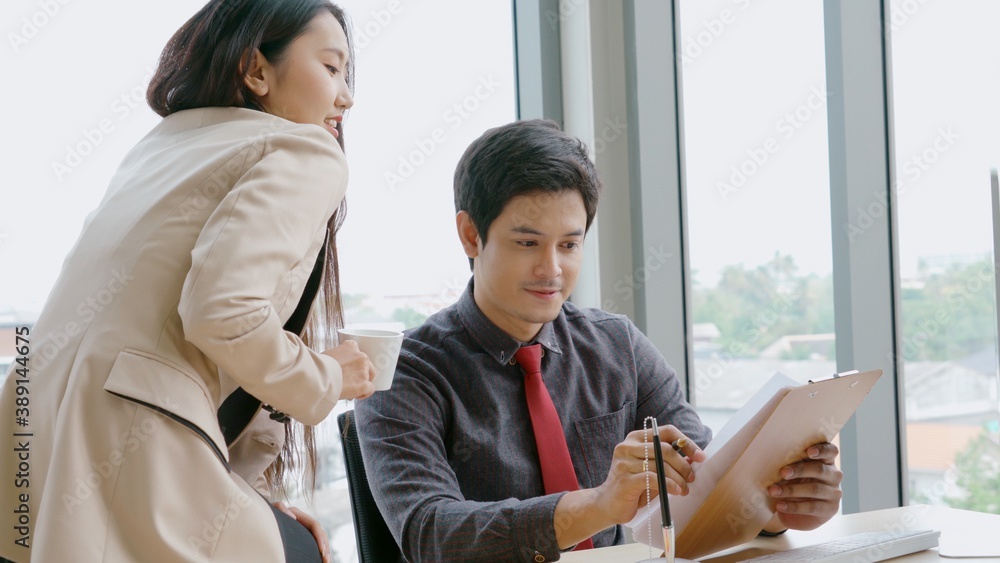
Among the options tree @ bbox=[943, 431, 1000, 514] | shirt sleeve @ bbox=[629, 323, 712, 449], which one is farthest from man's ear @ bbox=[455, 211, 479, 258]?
tree @ bbox=[943, 431, 1000, 514]

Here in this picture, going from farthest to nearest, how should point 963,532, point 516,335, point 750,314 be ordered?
point 750,314 → point 516,335 → point 963,532

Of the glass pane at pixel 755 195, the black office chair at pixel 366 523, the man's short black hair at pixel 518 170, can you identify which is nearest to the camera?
the black office chair at pixel 366 523

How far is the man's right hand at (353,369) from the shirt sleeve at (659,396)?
2.37ft

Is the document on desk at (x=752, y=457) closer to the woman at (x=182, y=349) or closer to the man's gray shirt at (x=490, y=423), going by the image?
the man's gray shirt at (x=490, y=423)

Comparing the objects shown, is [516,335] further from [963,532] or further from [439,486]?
[963,532]

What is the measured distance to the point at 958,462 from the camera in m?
1.95

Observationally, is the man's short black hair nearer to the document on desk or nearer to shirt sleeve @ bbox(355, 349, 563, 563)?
shirt sleeve @ bbox(355, 349, 563, 563)

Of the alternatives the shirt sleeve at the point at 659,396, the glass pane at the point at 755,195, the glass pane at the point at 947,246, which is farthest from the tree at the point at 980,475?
the shirt sleeve at the point at 659,396

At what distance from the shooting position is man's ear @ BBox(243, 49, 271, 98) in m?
1.23

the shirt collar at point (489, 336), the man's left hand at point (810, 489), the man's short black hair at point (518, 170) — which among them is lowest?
the man's left hand at point (810, 489)

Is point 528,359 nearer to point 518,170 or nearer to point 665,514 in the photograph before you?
point 518,170

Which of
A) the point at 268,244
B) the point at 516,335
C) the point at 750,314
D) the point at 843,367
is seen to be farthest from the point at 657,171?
the point at 268,244

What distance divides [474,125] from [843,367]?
1.21m

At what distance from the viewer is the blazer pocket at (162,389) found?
0.99 m
